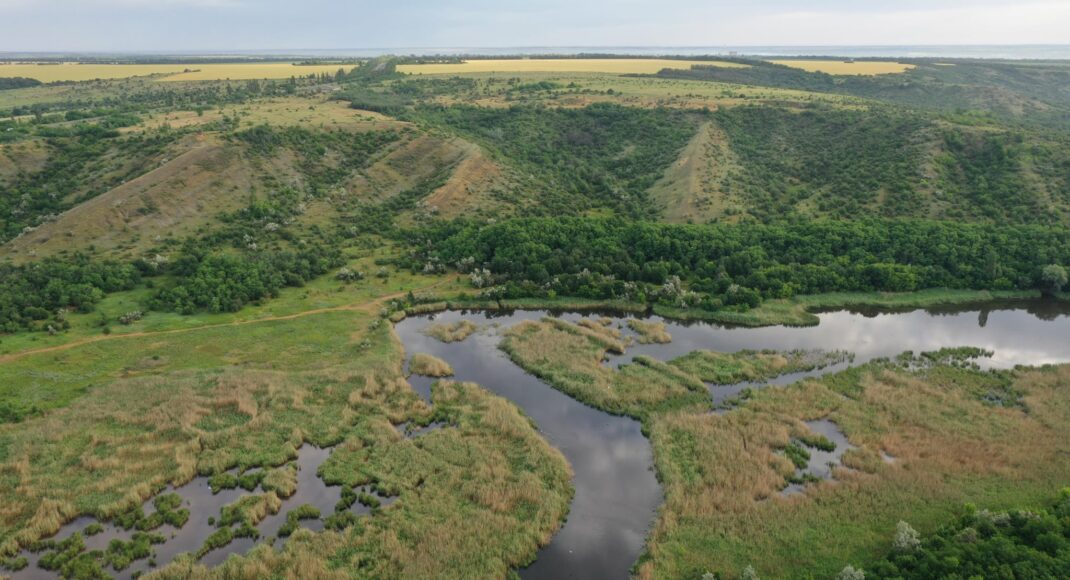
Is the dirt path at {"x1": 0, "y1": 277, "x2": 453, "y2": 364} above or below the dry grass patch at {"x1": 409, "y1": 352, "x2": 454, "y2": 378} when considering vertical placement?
above

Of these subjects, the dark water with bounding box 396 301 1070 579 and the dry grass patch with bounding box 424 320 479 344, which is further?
the dry grass patch with bounding box 424 320 479 344

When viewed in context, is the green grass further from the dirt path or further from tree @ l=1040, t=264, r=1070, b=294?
the dirt path

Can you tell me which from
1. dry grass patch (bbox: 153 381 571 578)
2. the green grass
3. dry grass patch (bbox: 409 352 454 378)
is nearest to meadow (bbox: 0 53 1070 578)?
dry grass patch (bbox: 153 381 571 578)

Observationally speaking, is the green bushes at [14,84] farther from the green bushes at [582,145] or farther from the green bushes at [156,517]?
the green bushes at [156,517]

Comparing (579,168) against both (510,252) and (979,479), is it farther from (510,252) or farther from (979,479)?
(979,479)

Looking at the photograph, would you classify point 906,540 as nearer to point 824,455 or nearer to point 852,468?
point 852,468

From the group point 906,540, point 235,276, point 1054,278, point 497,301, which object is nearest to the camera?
point 906,540

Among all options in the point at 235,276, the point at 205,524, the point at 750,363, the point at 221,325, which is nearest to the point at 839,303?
the point at 750,363
